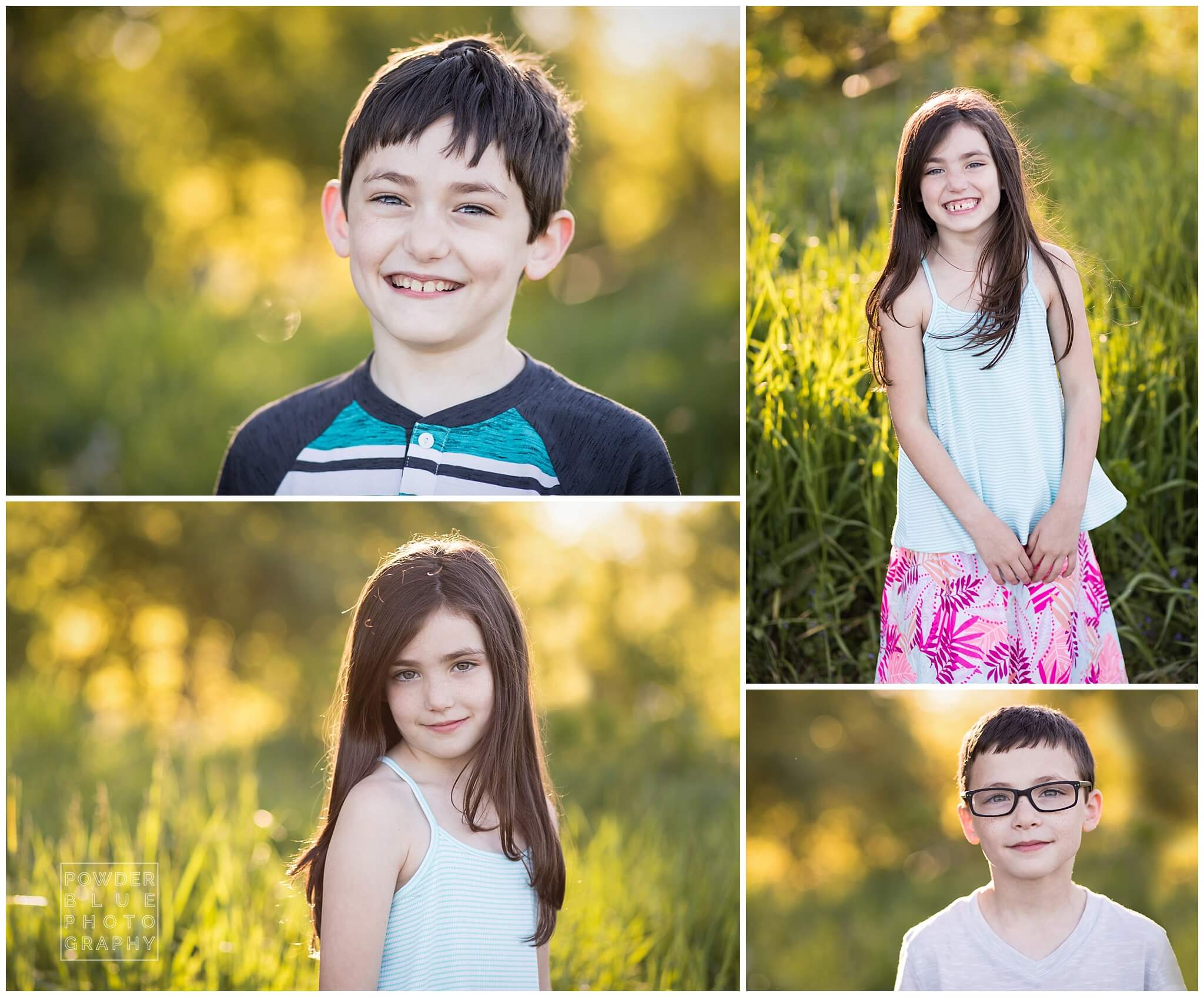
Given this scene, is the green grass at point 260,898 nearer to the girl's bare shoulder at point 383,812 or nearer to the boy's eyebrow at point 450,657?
the girl's bare shoulder at point 383,812

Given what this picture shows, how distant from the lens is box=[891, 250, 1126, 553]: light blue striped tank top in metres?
1.21

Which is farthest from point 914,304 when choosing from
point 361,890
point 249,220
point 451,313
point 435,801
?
point 249,220

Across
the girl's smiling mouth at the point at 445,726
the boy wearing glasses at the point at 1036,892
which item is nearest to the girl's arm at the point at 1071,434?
the boy wearing glasses at the point at 1036,892

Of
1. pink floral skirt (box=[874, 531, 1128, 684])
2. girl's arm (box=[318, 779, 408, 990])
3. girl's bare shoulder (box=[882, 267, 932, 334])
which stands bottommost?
girl's arm (box=[318, 779, 408, 990])

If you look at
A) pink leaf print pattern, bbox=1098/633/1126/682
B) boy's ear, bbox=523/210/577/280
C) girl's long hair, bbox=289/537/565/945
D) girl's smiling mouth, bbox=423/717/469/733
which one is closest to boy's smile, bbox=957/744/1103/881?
pink leaf print pattern, bbox=1098/633/1126/682

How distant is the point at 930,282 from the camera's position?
1.22 metres

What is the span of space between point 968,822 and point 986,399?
527 millimetres

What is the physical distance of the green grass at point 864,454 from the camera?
149cm

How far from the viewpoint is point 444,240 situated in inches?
46.6

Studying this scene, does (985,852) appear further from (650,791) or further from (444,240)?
(444,240)

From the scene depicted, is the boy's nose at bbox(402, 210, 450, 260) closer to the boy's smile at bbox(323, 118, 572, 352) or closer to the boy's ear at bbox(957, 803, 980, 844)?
the boy's smile at bbox(323, 118, 572, 352)

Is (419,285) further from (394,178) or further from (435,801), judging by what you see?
(435,801)

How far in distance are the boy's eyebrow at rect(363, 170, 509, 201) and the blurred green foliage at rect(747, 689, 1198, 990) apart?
37.3 inches

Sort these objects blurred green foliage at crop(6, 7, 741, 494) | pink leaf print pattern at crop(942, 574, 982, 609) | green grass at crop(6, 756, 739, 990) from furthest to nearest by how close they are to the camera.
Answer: blurred green foliage at crop(6, 7, 741, 494)
green grass at crop(6, 756, 739, 990)
pink leaf print pattern at crop(942, 574, 982, 609)
